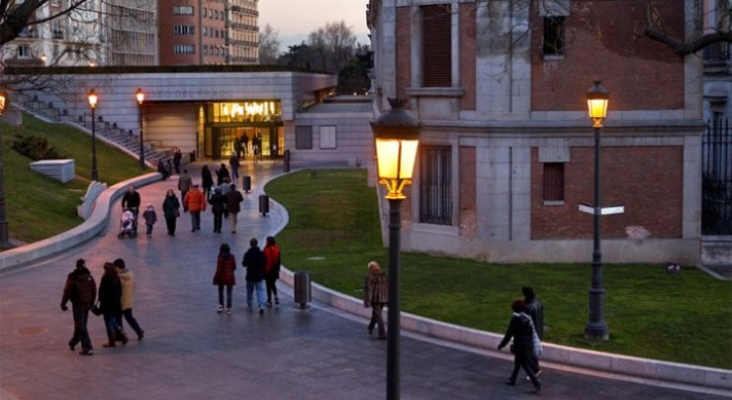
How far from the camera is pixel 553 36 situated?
25.8 m

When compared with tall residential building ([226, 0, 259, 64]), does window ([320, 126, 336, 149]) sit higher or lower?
lower

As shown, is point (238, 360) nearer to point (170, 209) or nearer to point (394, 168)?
point (394, 168)

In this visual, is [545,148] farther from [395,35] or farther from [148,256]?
[148,256]

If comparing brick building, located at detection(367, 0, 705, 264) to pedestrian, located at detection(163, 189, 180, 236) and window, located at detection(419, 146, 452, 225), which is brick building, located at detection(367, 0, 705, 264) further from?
pedestrian, located at detection(163, 189, 180, 236)

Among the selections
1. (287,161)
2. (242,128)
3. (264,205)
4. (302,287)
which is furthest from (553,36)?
(242,128)

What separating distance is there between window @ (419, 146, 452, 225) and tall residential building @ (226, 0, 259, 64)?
130 m

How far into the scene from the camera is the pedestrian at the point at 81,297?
1686 centimetres

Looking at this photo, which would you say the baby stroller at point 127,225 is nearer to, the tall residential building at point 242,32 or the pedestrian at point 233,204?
the pedestrian at point 233,204

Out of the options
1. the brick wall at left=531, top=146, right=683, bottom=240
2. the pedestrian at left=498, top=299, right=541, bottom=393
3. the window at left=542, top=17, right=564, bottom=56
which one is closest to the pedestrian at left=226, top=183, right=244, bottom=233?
the brick wall at left=531, top=146, right=683, bottom=240

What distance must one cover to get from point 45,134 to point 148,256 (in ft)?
79.7

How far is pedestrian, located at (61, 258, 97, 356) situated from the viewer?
55.3 feet

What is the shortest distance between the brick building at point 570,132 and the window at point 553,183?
29 millimetres

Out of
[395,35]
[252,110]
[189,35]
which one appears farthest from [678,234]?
[189,35]

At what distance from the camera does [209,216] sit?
36.2m
